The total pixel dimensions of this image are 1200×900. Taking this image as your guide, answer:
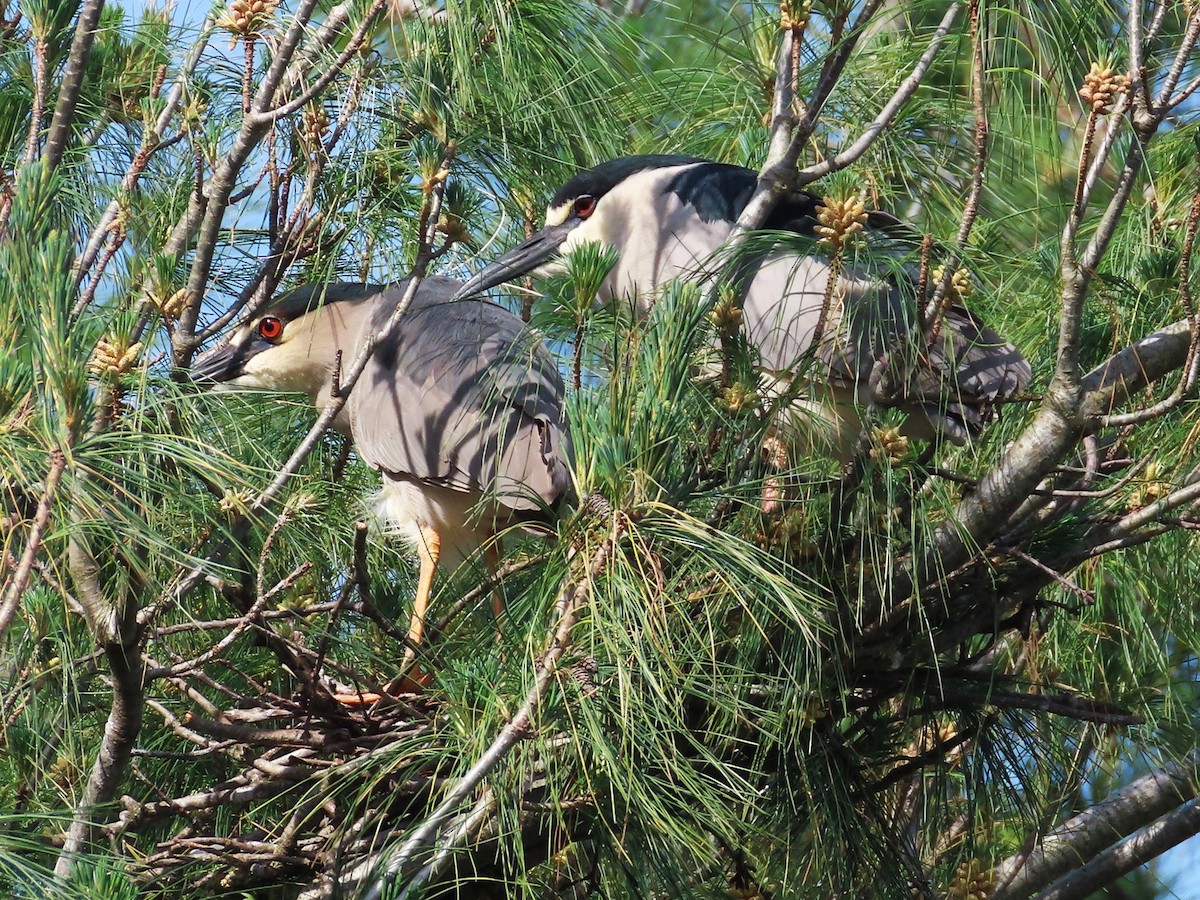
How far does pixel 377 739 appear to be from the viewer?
2354 mm

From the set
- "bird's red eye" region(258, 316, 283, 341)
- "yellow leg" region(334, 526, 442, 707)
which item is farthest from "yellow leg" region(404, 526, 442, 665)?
"bird's red eye" region(258, 316, 283, 341)

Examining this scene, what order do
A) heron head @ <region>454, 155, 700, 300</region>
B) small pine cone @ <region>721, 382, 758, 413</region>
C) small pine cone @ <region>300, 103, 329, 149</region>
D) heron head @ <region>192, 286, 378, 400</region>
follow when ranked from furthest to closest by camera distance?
1. heron head @ <region>192, 286, 378, 400</region>
2. heron head @ <region>454, 155, 700, 300</region>
3. small pine cone @ <region>300, 103, 329, 149</region>
4. small pine cone @ <region>721, 382, 758, 413</region>

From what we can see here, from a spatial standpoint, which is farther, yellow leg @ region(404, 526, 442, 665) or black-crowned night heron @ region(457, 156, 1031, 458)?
yellow leg @ region(404, 526, 442, 665)

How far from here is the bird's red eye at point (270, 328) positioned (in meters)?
3.31

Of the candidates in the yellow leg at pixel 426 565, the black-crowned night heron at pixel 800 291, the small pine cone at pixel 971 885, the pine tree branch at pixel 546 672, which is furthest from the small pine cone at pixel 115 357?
the small pine cone at pixel 971 885

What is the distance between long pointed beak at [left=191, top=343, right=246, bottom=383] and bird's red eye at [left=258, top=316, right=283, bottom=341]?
6 cm

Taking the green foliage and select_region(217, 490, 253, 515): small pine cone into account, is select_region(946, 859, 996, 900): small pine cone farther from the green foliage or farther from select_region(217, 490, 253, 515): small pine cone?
select_region(217, 490, 253, 515): small pine cone

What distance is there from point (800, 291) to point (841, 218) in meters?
0.92

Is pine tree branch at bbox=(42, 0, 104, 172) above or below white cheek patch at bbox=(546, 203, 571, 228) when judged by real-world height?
above

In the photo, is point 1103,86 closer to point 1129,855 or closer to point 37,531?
point 37,531

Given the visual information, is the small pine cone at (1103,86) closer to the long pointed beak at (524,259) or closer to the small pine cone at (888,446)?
the small pine cone at (888,446)

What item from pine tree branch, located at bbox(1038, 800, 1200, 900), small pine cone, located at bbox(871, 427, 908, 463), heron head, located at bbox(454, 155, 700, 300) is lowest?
pine tree branch, located at bbox(1038, 800, 1200, 900)

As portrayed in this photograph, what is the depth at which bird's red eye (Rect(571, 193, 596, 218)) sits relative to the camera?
2.96 m

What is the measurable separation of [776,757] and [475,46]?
4.42 feet
